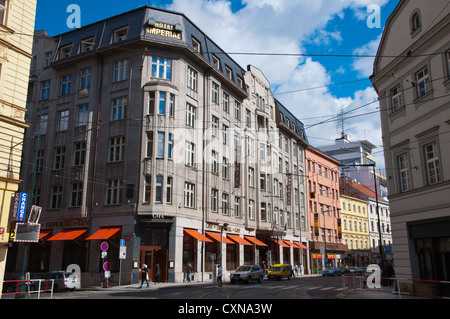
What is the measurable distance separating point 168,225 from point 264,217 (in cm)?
1753

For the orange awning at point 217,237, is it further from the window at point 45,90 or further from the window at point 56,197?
the window at point 45,90

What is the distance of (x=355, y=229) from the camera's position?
7000 cm

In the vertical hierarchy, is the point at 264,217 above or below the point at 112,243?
above

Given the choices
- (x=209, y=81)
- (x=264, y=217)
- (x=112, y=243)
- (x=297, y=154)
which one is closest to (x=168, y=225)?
(x=112, y=243)

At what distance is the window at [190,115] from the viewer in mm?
34062

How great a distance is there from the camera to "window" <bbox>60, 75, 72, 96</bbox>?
35875 millimetres

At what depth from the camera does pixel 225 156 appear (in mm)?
38844

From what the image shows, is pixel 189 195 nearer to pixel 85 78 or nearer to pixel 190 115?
pixel 190 115

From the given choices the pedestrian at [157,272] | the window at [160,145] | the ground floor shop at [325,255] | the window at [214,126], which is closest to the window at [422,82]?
the window at [160,145]

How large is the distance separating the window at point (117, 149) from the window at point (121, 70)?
5185 millimetres

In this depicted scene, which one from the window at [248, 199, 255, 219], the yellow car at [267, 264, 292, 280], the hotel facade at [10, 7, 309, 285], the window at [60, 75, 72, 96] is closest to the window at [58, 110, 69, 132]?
the hotel facade at [10, 7, 309, 285]

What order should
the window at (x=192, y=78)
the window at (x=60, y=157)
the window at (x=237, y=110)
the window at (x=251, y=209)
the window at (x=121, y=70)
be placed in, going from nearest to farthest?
1. the window at (x=121, y=70)
2. the window at (x=60, y=157)
3. the window at (x=192, y=78)
4. the window at (x=237, y=110)
5. the window at (x=251, y=209)

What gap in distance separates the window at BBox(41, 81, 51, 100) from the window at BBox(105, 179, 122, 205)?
11915 millimetres

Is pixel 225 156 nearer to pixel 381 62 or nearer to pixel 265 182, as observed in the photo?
pixel 265 182
